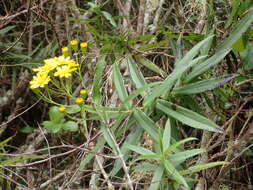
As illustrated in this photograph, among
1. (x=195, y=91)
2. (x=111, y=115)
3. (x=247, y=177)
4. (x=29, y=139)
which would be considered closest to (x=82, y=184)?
(x=29, y=139)

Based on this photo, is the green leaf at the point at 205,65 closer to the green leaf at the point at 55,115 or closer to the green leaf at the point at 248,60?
the green leaf at the point at 248,60

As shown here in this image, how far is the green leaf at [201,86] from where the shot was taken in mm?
1131

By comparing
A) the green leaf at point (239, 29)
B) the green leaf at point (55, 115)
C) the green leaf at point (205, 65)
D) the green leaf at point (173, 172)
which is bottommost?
the green leaf at point (55, 115)

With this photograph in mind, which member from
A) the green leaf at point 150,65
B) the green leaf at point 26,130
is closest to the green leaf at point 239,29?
the green leaf at point 150,65

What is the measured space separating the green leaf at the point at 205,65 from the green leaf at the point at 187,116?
0.32 ft

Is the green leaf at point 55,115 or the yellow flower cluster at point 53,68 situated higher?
the yellow flower cluster at point 53,68

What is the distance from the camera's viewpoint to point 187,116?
3.82 ft

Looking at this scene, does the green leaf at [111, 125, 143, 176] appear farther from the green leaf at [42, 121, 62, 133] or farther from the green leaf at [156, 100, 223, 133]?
the green leaf at [42, 121, 62, 133]

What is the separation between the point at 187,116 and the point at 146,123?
118 millimetres

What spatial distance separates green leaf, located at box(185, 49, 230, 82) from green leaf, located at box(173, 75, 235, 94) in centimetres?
3

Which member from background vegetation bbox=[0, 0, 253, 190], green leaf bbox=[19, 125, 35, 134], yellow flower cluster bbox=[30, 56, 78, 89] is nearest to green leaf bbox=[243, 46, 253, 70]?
background vegetation bbox=[0, 0, 253, 190]

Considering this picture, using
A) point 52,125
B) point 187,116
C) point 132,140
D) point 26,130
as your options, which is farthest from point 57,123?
point 187,116

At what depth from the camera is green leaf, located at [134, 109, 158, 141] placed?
1172mm

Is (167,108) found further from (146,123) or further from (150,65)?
(150,65)
